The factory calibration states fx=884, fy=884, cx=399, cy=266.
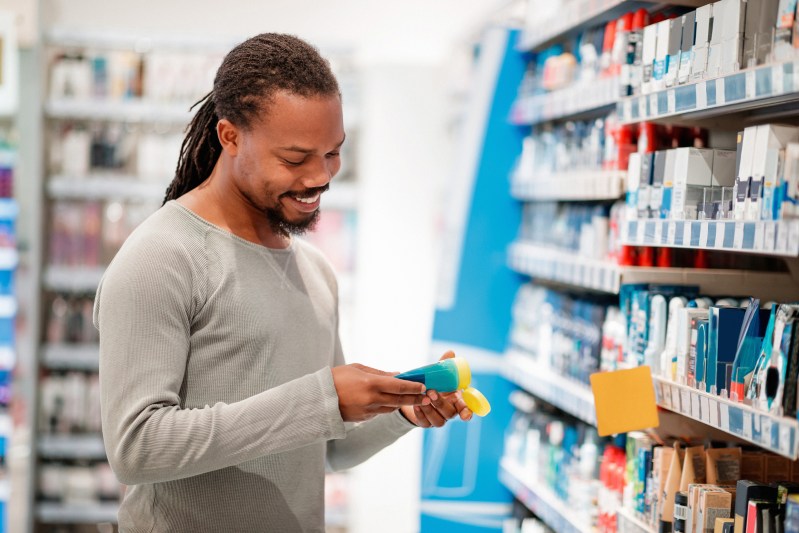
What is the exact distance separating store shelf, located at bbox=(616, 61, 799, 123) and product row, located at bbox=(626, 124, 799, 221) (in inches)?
3.3

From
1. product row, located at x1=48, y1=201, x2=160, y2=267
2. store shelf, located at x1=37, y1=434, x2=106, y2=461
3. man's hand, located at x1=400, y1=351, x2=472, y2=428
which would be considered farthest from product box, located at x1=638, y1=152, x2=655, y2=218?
store shelf, located at x1=37, y1=434, x2=106, y2=461

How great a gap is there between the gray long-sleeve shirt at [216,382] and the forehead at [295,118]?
27 cm

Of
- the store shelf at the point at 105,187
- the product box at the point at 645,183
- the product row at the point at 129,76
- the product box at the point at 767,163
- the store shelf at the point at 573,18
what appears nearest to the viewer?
the product box at the point at 767,163

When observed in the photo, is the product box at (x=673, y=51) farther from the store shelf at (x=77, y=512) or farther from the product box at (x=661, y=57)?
the store shelf at (x=77, y=512)

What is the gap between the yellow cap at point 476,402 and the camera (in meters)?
1.99

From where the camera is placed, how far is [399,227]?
5160mm

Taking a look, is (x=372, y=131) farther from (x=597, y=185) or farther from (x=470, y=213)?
(x=597, y=185)

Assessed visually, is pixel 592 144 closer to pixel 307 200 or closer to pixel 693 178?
pixel 693 178

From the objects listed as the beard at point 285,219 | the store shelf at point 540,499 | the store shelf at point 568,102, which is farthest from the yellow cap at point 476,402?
the store shelf at point 568,102

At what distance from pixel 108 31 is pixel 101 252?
1.26m

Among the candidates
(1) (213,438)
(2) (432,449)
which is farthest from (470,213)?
(1) (213,438)

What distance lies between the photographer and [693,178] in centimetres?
215

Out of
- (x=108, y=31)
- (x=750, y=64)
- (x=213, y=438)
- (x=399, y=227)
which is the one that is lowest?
(x=213, y=438)

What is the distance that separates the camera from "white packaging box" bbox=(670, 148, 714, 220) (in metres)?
2.15
